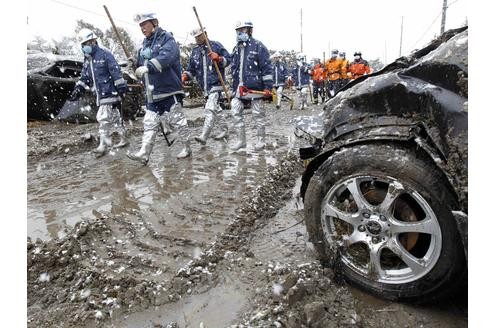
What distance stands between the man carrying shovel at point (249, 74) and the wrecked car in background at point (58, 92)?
3.75m

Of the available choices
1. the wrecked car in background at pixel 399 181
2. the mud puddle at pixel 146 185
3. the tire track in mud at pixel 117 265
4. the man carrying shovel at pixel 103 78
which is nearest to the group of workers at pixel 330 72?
the man carrying shovel at pixel 103 78

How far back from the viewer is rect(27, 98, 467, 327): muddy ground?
79.7 inches

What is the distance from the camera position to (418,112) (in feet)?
6.45

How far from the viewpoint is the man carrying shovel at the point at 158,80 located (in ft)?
16.1

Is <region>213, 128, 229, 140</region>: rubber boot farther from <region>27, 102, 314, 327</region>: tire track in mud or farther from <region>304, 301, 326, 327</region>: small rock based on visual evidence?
<region>304, 301, 326, 327</region>: small rock

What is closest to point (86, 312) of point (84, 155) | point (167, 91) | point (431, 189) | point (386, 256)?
point (386, 256)

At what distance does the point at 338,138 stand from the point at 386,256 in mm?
772

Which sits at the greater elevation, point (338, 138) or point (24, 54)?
point (24, 54)

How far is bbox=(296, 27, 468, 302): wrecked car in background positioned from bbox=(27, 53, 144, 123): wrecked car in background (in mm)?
7406

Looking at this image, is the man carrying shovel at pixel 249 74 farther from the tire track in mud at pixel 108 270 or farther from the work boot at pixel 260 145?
the tire track in mud at pixel 108 270

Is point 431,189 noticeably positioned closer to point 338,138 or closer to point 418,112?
point 418,112

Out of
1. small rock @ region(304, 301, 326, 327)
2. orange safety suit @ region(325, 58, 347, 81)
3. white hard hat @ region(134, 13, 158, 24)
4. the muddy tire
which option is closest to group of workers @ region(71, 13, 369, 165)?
white hard hat @ region(134, 13, 158, 24)

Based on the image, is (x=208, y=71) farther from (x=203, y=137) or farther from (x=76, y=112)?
(x=76, y=112)

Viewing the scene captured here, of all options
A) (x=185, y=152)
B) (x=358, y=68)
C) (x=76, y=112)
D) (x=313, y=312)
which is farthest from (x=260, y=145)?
(x=358, y=68)
